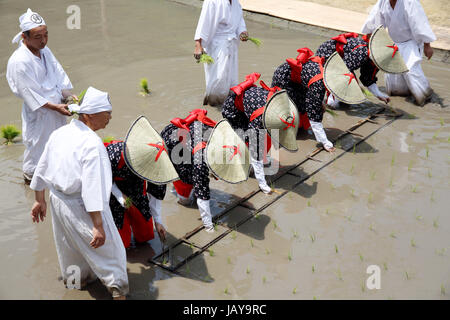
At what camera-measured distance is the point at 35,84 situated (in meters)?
5.38

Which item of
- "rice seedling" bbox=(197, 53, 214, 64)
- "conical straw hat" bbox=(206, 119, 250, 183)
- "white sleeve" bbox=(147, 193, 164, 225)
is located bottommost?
"white sleeve" bbox=(147, 193, 164, 225)

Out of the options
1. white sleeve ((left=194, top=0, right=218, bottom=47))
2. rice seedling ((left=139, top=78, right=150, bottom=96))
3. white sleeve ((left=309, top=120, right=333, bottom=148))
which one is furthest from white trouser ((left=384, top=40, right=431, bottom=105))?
rice seedling ((left=139, top=78, right=150, bottom=96))

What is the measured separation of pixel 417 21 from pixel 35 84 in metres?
4.93

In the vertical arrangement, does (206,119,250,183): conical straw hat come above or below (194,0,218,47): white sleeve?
below

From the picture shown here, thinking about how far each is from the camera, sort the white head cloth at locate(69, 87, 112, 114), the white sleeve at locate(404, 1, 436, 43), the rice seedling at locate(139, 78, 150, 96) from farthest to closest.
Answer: the rice seedling at locate(139, 78, 150, 96) < the white sleeve at locate(404, 1, 436, 43) < the white head cloth at locate(69, 87, 112, 114)

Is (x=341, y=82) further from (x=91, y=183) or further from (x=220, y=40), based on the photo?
(x=91, y=183)

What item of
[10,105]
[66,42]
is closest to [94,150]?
[10,105]

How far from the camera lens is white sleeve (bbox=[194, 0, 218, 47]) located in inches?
283

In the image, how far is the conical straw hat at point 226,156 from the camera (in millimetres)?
4699

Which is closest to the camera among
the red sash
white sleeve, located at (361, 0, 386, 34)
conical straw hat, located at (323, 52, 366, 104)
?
the red sash

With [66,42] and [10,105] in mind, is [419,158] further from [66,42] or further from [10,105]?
[66,42]

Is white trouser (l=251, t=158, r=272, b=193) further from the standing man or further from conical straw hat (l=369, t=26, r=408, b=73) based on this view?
conical straw hat (l=369, t=26, r=408, b=73)

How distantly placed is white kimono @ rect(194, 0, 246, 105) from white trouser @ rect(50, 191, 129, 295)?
12.7 feet

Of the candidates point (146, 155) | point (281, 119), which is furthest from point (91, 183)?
point (281, 119)
